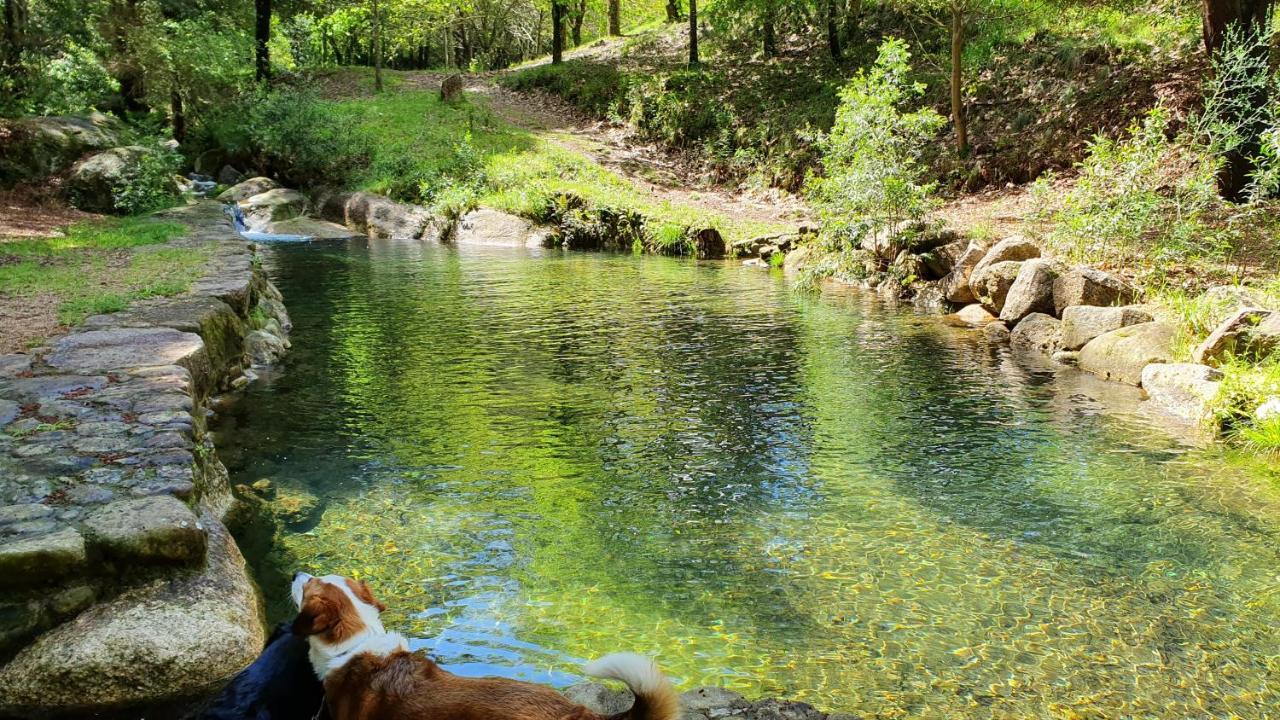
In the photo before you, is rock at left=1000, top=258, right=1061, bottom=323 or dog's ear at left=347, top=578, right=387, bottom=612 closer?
dog's ear at left=347, top=578, right=387, bottom=612

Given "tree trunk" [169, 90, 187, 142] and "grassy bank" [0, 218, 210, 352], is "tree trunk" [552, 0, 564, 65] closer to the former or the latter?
"tree trunk" [169, 90, 187, 142]

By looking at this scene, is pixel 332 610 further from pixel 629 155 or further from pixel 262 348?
pixel 629 155

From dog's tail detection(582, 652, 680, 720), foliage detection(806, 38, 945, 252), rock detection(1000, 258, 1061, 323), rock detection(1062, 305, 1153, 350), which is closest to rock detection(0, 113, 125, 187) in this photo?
foliage detection(806, 38, 945, 252)

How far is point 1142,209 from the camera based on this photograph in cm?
1193

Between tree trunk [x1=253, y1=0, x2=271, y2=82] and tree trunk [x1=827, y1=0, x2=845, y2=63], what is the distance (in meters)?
20.7

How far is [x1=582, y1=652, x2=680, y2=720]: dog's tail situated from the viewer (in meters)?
→ 2.39

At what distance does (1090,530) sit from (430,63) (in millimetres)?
51271

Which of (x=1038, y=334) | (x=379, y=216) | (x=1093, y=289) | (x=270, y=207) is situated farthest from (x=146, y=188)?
(x=1093, y=289)

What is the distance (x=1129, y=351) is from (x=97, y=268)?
12.6 meters

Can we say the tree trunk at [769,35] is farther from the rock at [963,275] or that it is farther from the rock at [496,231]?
the rock at [963,275]

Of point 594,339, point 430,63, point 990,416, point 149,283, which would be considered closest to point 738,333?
point 594,339

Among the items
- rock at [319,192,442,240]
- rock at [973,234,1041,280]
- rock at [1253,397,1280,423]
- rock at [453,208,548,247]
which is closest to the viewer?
rock at [1253,397,1280,423]

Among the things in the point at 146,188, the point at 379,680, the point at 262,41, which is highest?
the point at 262,41

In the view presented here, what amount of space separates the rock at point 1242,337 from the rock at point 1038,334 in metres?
2.44
